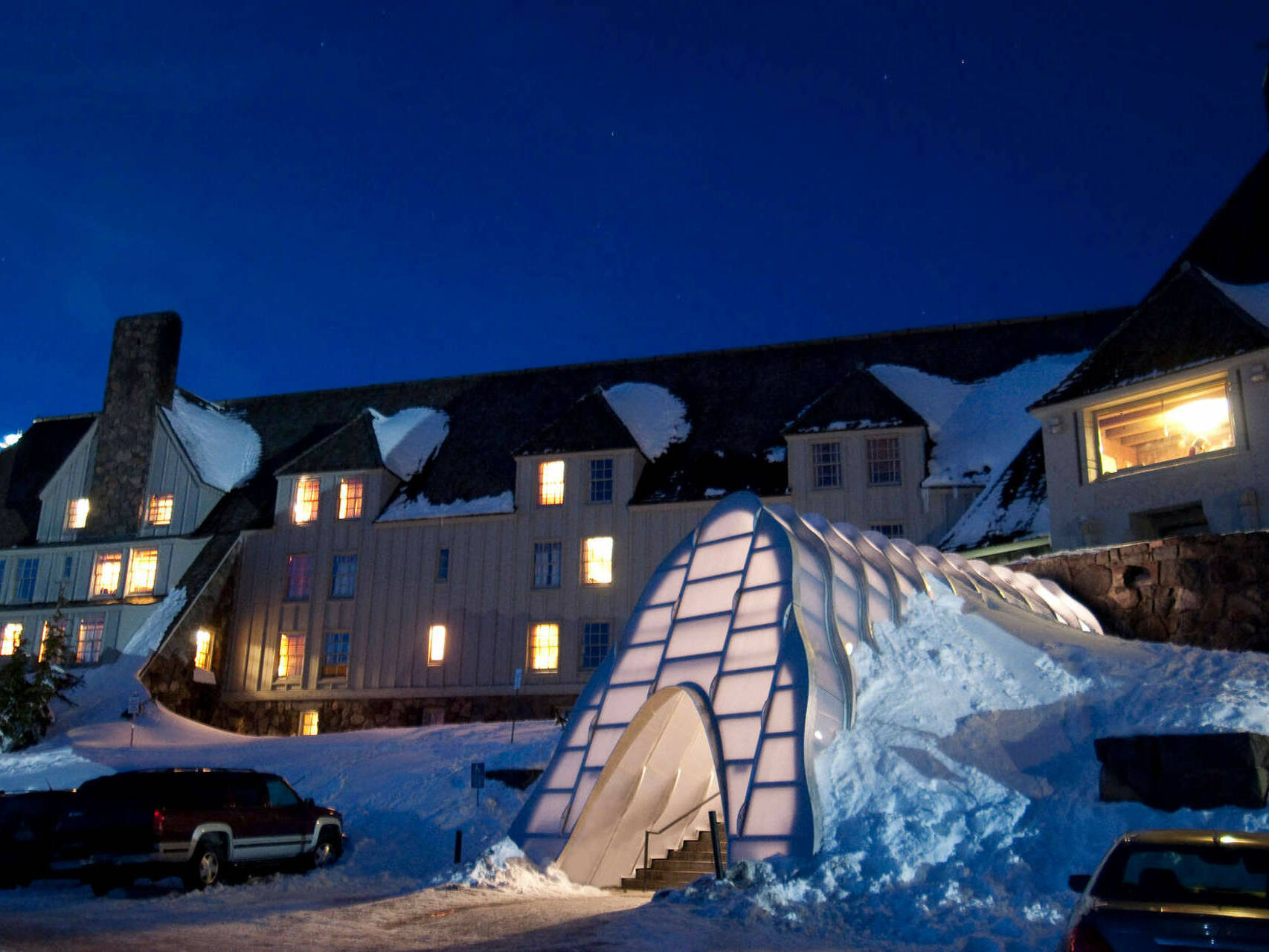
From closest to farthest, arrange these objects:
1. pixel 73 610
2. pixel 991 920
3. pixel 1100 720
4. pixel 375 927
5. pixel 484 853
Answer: pixel 991 920, pixel 375 927, pixel 1100 720, pixel 484 853, pixel 73 610

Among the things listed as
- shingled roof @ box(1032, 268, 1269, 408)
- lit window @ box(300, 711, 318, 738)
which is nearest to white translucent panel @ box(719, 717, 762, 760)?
shingled roof @ box(1032, 268, 1269, 408)

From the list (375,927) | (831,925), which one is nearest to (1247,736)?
(831,925)

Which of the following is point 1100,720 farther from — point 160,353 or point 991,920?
point 160,353

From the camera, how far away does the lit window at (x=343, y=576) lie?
3312 centimetres

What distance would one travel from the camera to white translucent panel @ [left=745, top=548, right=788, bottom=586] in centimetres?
1486

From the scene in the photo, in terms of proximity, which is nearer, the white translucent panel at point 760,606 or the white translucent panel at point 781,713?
the white translucent panel at point 781,713

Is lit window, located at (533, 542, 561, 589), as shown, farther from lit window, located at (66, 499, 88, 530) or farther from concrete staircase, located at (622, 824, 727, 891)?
concrete staircase, located at (622, 824, 727, 891)

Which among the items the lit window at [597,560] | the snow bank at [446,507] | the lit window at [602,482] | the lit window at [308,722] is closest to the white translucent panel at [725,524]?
the lit window at [597,560]

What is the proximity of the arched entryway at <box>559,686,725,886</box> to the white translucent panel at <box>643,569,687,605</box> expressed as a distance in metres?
1.50

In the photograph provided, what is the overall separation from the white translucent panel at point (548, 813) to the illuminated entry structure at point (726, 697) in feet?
0.07

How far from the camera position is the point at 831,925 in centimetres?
1040

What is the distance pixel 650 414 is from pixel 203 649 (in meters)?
14.2

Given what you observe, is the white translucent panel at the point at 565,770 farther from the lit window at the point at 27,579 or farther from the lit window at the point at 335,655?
the lit window at the point at 27,579

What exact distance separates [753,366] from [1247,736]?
79.2 feet
